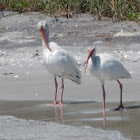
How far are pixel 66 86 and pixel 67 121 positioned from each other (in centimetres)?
284

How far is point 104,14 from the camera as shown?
17.8m

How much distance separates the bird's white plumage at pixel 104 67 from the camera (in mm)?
9188

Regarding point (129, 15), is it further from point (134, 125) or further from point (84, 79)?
point (134, 125)

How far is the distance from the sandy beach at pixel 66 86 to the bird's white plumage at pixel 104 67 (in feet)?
1.66

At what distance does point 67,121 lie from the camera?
27.7 ft

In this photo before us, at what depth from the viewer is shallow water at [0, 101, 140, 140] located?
762 cm

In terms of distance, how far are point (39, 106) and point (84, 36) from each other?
6.65 m

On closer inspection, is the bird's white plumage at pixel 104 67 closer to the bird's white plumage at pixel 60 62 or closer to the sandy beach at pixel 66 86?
the sandy beach at pixel 66 86

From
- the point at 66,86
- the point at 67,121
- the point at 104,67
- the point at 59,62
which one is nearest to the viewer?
the point at 67,121

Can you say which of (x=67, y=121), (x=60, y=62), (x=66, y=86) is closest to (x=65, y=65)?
(x=60, y=62)

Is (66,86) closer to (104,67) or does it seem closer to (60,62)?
(60,62)

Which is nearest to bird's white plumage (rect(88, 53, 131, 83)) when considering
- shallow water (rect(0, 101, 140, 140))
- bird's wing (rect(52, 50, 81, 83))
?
shallow water (rect(0, 101, 140, 140))

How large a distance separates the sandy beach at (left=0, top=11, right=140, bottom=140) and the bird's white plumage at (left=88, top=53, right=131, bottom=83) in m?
0.51

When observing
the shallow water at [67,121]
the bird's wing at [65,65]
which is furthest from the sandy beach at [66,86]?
the bird's wing at [65,65]
